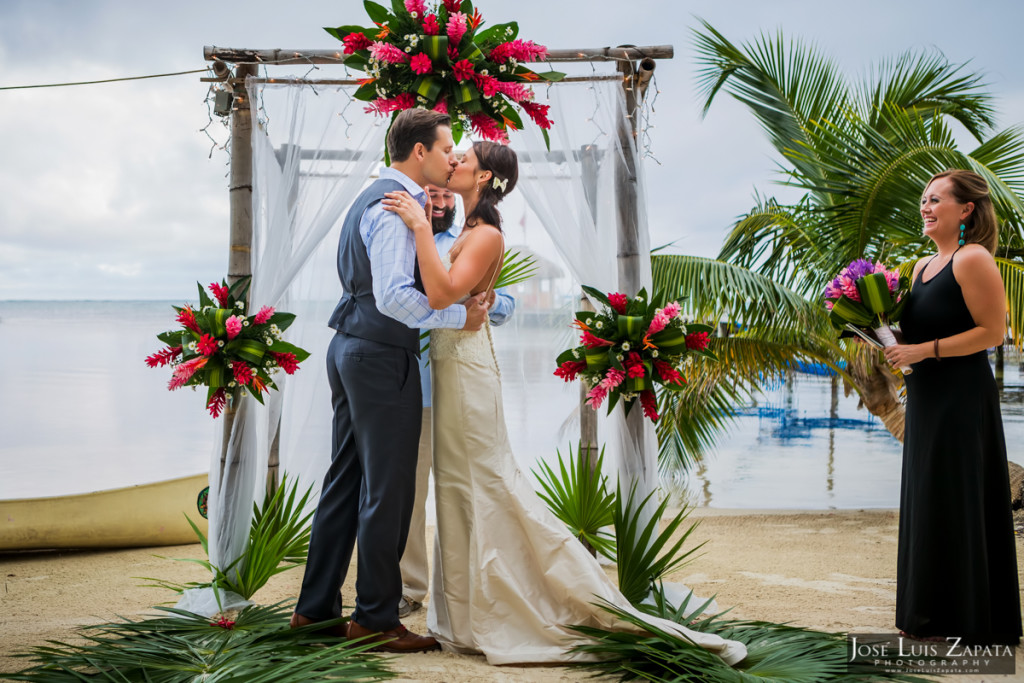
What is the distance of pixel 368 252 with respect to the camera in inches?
108

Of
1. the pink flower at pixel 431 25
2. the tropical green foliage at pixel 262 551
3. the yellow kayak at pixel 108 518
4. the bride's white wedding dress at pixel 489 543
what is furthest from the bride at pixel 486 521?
the yellow kayak at pixel 108 518

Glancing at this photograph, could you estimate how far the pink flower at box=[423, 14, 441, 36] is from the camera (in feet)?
10.3

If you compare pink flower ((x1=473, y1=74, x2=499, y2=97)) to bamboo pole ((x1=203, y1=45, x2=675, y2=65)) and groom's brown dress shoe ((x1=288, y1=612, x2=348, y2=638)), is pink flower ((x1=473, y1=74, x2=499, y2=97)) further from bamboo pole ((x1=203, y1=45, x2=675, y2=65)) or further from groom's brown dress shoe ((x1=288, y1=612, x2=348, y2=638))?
groom's brown dress shoe ((x1=288, y1=612, x2=348, y2=638))

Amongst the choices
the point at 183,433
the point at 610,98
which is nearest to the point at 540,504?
the point at 610,98

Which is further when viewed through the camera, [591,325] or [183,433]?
[183,433]

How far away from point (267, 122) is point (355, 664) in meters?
2.47

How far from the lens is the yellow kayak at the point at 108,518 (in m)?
4.83

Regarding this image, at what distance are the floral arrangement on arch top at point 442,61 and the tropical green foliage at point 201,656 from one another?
2.10 metres

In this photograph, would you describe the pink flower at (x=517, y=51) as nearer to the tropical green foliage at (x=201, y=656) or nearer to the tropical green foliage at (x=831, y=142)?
the tropical green foliage at (x=201, y=656)

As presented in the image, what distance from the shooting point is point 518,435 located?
15.5ft

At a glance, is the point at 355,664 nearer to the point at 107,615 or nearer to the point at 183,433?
the point at 107,615

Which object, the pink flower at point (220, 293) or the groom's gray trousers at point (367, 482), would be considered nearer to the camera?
the groom's gray trousers at point (367, 482)

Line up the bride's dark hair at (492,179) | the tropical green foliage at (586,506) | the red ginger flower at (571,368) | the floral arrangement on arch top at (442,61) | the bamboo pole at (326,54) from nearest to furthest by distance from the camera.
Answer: the bride's dark hair at (492,179) → the floral arrangement on arch top at (442,61) → the red ginger flower at (571,368) → the bamboo pole at (326,54) → the tropical green foliage at (586,506)

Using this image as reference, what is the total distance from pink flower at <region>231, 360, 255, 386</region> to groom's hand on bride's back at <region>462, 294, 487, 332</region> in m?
0.99
